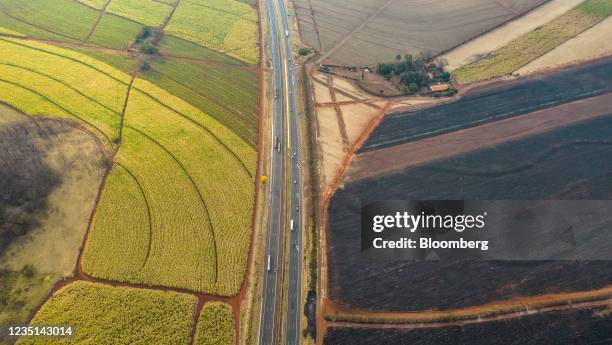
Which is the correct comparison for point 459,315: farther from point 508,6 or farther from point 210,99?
point 508,6

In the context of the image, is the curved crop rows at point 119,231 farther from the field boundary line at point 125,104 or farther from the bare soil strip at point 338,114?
the bare soil strip at point 338,114

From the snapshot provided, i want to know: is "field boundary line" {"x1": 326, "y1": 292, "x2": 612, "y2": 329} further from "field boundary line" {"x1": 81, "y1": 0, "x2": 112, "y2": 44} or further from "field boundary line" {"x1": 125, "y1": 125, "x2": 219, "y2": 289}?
"field boundary line" {"x1": 81, "y1": 0, "x2": 112, "y2": 44}

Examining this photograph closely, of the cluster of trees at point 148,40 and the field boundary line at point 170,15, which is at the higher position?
the field boundary line at point 170,15

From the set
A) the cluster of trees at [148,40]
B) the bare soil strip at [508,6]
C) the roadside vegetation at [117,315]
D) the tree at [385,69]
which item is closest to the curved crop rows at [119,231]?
the roadside vegetation at [117,315]

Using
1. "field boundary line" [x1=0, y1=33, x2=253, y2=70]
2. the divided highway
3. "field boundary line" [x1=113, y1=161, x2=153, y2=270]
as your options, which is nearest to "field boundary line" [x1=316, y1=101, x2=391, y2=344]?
the divided highway

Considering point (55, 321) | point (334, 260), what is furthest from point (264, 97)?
point (55, 321)

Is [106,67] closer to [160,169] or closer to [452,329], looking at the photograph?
[160,169]

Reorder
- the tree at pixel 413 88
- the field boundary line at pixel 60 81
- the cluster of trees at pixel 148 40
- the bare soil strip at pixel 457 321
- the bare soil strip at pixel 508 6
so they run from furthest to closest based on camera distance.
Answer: the bare soil strip at pixel 508 6
the cluster of trees at pixel 148 40
the tree at pixel 413 88
the field boundary line at pixel 60 81
the bare soil strip at pixel 457 321
